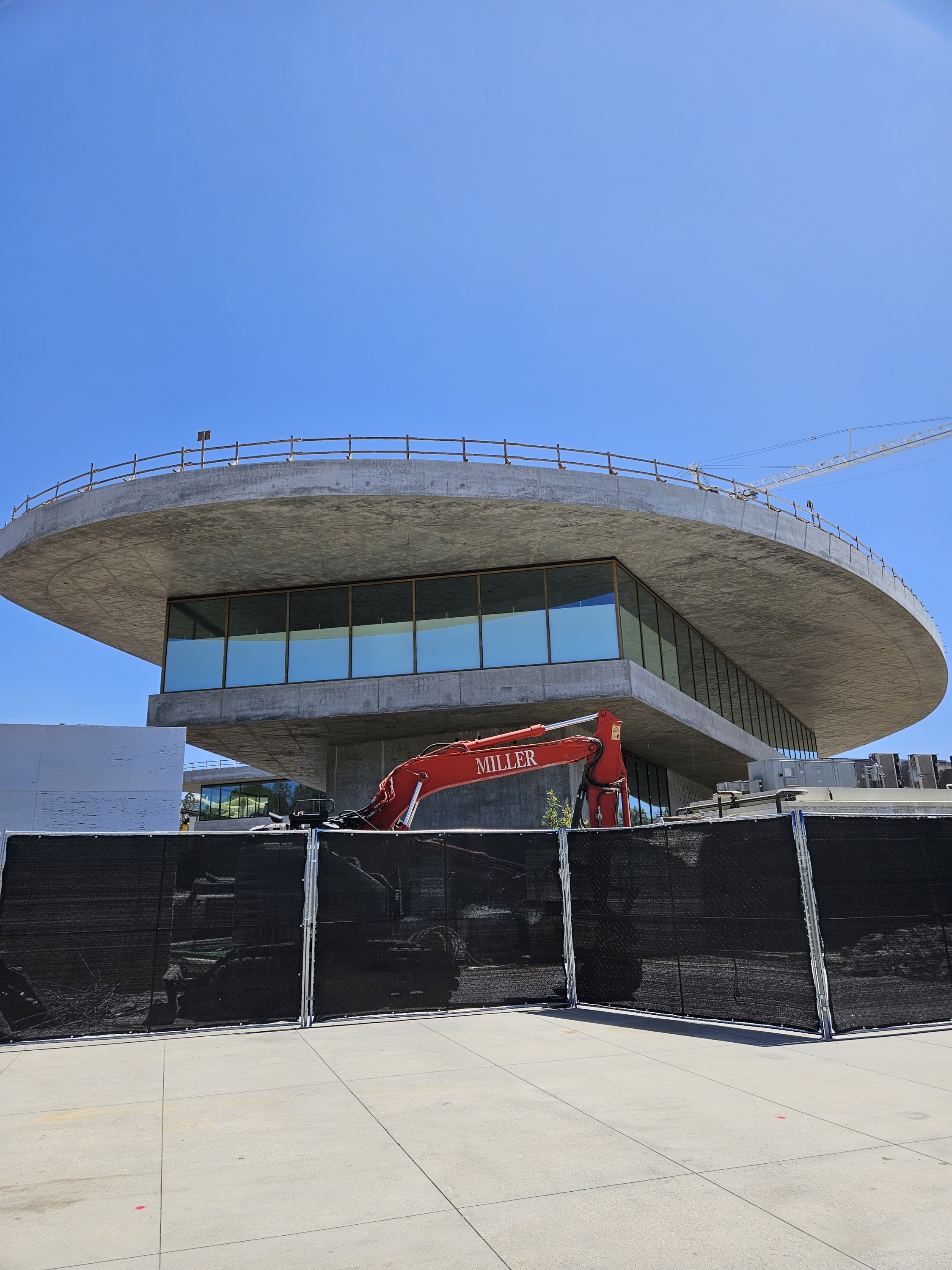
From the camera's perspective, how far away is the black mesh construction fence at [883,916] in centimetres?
956

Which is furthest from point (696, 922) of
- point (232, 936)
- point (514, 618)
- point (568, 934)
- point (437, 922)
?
point (514, 618)

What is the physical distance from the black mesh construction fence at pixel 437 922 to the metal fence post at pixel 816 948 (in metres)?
3.32

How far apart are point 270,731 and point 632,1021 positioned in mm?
19154

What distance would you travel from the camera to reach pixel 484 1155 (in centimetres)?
575

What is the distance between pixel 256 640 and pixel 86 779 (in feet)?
21.8

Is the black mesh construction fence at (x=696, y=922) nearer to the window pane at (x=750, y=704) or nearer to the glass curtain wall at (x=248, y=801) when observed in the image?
the window pane at (x=750, y=704)

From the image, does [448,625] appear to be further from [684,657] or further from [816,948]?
[816,948]

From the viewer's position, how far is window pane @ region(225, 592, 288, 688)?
26.6 metres

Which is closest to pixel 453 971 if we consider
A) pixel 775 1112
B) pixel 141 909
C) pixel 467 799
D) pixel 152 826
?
pixel 141 909

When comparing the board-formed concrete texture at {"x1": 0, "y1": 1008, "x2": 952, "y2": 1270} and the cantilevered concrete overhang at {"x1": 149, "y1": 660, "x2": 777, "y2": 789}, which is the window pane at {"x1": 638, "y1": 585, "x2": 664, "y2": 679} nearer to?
the cantilevered concrete overhang at {"x1": 149, "y1": 660, "x2": 777, "y2": 789}

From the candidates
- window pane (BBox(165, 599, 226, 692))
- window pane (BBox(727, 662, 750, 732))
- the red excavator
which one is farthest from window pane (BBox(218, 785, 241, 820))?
the red excavator

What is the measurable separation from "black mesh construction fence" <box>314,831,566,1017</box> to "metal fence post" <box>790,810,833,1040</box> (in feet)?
10.9

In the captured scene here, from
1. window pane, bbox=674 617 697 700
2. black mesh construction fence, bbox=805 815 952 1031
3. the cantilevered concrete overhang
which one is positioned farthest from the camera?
window pane, bbox=674 617 697 700

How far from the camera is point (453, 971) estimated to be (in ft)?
37.1
